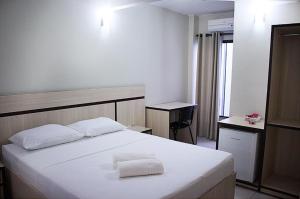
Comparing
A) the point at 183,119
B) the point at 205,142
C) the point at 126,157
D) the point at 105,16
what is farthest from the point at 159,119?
the point at 126,157

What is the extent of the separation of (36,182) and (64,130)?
73 cm

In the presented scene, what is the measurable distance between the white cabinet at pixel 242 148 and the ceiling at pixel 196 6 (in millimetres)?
2193

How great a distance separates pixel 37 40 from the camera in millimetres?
2727

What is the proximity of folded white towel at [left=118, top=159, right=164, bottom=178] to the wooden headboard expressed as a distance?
4.47ft

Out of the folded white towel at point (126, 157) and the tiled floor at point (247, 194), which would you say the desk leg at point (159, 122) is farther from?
the folded white towel at point (126, 157)

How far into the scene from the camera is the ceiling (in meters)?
3.98

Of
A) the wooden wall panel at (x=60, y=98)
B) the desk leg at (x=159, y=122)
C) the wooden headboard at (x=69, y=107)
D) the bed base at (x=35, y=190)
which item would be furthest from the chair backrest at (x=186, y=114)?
the bed base at (x=35, y=190)

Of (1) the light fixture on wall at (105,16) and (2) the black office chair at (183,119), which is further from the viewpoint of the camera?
(2) the black office chair at (183,119)

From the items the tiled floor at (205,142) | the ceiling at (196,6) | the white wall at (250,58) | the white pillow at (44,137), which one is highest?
the ceiling at (196,6)

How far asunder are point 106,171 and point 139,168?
0.94 feet

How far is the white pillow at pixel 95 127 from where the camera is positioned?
283 cm

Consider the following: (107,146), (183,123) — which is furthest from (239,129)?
(107,146)

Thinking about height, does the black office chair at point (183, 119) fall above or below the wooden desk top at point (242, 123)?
below

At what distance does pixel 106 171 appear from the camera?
1959 millimetres
